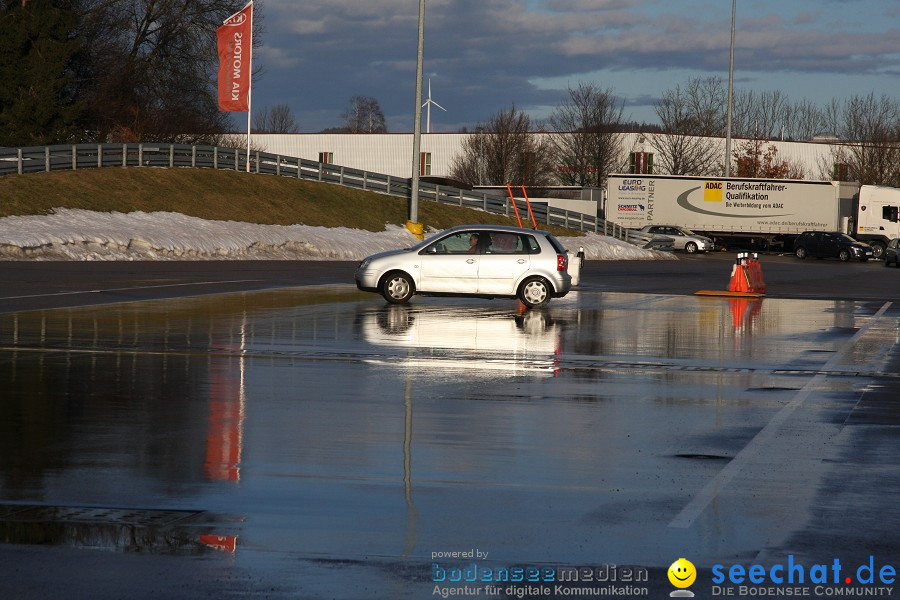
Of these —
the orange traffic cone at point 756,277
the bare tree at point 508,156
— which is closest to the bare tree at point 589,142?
the bare tree at point 508,156

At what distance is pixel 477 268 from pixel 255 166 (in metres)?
41.9

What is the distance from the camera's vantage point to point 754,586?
18.6 ft

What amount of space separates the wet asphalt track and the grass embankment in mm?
31330

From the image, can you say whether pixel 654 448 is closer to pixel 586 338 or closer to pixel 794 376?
pixel 794 376

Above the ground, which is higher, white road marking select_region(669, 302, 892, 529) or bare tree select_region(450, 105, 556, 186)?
bare tree select_region(450, 105, 556, 186)

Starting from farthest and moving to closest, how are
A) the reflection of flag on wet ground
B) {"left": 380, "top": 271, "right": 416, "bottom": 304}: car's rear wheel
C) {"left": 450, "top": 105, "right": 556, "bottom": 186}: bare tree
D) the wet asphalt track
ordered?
{"left": 450, "top": 105, "right": 556, "bottom": 186}: bare tree, {"left": 380, "top": 271, "right": 416, "bottom": 304}: car's rear wheel, the reflection of flag on wet ground, the wet asphalt track

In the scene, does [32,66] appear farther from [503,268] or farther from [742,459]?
[742,459]

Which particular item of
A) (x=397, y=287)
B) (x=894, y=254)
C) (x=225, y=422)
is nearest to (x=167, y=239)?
(x=397, y=287)

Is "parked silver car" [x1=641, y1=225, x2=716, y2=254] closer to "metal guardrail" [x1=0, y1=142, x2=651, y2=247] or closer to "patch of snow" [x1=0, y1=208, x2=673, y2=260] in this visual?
"metal guardrail" [x1=0, y1=142, x2=651, y2=247]

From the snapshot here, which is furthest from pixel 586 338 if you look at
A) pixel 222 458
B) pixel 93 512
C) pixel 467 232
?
pixel 93 512

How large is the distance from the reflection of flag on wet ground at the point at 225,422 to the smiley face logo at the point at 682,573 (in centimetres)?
318

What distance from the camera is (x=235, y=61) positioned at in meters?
51.4

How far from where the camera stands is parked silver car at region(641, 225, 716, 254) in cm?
6744

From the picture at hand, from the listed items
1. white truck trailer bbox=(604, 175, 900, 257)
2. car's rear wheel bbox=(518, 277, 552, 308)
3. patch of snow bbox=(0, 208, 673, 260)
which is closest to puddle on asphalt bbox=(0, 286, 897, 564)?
car's rear wheel bbox=(518, 277, 552, 308)
